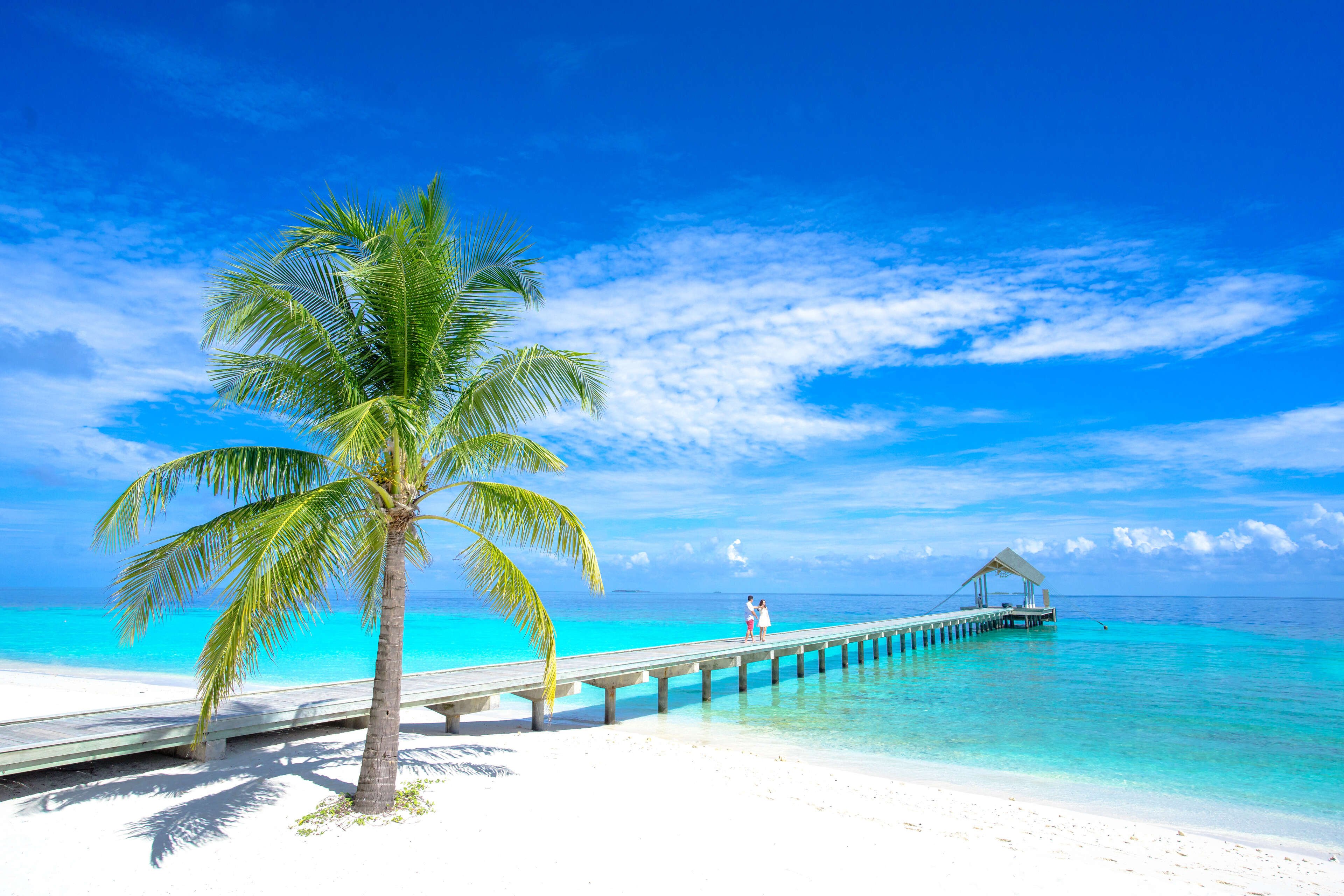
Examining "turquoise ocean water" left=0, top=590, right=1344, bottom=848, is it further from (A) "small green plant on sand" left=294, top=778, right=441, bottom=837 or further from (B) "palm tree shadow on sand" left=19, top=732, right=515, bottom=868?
(A) "small green plant on sand" left=294, top=778, right=441, bottom=837

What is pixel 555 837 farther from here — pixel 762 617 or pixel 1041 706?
pixel 1041 706

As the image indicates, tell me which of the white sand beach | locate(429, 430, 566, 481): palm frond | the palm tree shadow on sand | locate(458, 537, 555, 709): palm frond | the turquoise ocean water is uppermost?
locate(429, 430, 566, 481): palm frond

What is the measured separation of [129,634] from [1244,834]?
11.7 m

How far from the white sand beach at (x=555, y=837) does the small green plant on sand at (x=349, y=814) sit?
0.33 ft

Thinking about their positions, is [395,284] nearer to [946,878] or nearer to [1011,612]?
[946,878]

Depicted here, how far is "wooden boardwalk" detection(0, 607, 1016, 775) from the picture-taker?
7113 millimetres

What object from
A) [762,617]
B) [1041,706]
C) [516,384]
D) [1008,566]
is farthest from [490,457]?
[1008,566]

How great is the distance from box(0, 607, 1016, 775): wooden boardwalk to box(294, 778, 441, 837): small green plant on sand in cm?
219

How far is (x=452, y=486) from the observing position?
6.71 metres

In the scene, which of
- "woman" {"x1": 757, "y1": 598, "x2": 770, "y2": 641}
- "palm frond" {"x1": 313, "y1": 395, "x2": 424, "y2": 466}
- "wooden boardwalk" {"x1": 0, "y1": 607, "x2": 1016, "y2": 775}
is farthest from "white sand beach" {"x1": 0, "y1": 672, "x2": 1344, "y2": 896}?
"woman" {"x1": 757, "y1": 598, "x2": 770, "y2": 641}

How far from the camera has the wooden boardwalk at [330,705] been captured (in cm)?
711

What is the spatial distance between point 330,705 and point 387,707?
3.56 metres

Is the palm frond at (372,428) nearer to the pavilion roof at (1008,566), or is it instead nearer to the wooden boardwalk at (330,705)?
the wooden boardwalk at (330,705)

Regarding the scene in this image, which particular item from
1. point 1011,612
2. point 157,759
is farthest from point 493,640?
point 157,759
